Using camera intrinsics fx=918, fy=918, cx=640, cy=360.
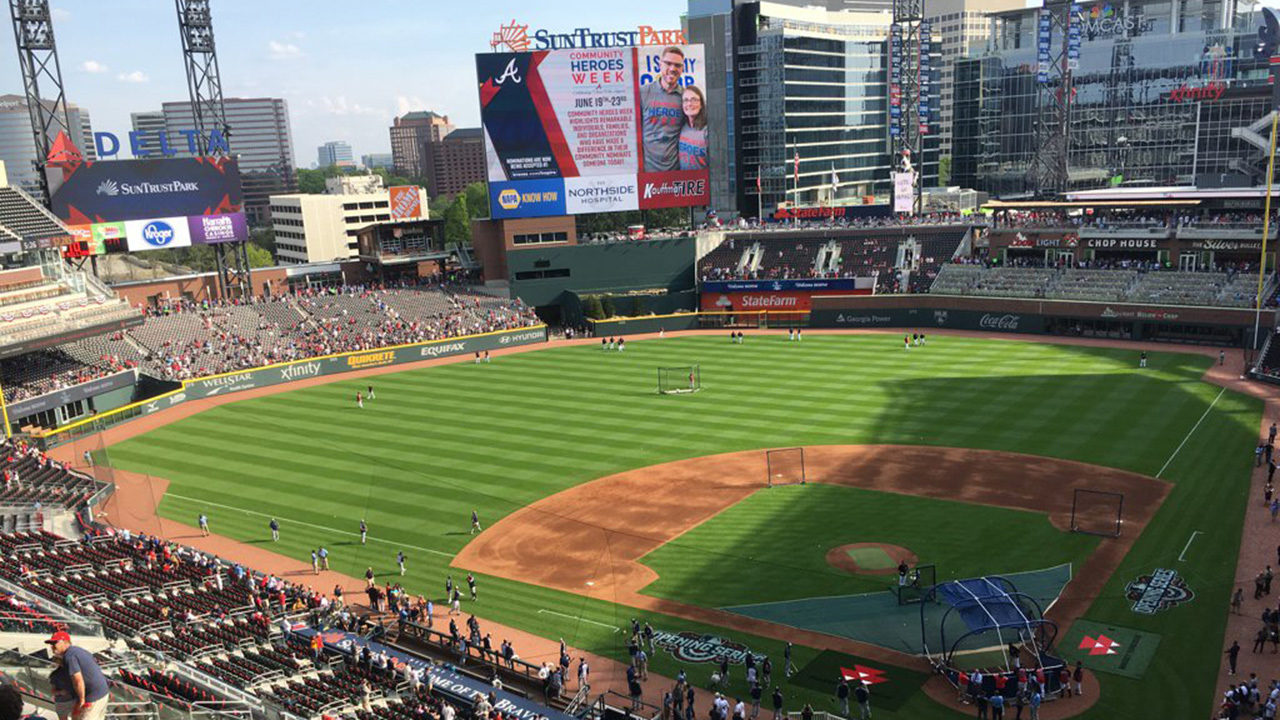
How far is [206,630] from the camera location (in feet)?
81.5

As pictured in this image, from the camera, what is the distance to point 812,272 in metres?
80.0

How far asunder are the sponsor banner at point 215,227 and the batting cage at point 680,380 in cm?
3541

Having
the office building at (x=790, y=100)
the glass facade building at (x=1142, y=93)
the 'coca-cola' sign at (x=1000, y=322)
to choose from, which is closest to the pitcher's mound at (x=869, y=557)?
the 'coca-cola' sign at (x=1000, y=322)

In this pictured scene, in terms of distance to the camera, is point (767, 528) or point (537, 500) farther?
point (537, 500)

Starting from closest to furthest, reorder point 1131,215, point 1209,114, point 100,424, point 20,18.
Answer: point 100,424 < point 20,18 < point 1131,215 < point 1209,114

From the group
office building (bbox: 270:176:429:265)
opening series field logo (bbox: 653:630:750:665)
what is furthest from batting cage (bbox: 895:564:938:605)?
office building (bbox: 270:176:429:265)

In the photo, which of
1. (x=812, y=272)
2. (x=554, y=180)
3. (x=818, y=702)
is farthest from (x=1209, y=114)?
(x=818, y=702)

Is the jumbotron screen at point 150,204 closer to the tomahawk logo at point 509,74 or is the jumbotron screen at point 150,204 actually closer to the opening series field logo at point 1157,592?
the tomahawk logo at point 509,74

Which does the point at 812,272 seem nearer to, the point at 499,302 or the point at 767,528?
the point at 499,302

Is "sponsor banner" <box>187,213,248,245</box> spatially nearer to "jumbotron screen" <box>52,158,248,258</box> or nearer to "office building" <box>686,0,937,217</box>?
"jumbotron screen" <box>52,158,248,258</box>

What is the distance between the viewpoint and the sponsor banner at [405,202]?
83.9 metres

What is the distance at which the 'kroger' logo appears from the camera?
68375 millimetres

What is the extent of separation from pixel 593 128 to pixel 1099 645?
62.4m

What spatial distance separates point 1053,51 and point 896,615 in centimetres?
10248
